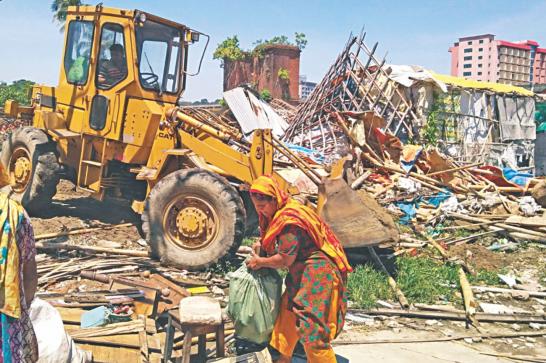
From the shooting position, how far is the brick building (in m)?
23.6

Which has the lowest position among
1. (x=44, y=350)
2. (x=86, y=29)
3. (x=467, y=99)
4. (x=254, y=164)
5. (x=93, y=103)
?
(x=44, y=350)

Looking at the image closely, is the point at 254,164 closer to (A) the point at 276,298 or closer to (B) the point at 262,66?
(A) the point at 276,298

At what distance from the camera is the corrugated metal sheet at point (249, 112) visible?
625 inches

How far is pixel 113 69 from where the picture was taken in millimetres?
7633

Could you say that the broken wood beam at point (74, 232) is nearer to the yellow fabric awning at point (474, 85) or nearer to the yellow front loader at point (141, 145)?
the yellow front loader at point (141, 145)

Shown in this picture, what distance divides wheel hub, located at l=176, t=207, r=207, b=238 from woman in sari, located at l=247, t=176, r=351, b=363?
278 cm

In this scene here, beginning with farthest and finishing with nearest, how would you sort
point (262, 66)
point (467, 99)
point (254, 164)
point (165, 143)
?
point (262, 66)
point (467, 99)
point (165, 143)
point (254, 164)

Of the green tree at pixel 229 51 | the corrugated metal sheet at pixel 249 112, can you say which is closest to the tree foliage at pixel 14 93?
the green tree at pixel 229 51

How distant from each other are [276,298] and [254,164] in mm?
3274

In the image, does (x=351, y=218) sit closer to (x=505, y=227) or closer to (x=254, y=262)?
(x=254, y=262)

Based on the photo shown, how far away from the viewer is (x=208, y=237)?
6570 mm

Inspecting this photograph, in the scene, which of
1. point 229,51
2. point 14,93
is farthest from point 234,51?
point 14,93

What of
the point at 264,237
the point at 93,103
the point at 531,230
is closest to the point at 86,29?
the point at 93,103

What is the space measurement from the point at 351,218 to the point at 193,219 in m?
2.18
